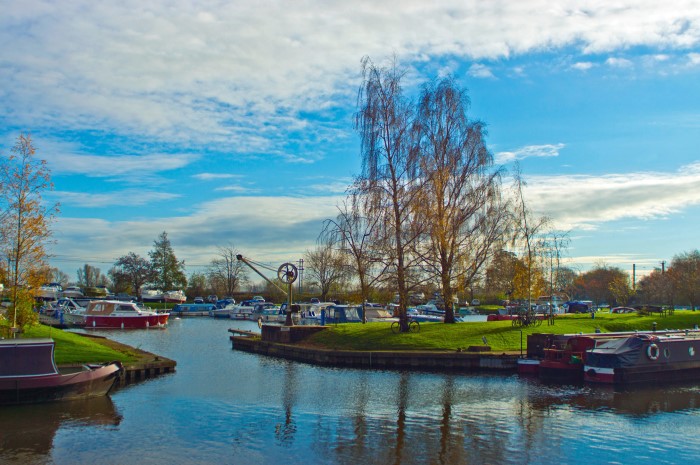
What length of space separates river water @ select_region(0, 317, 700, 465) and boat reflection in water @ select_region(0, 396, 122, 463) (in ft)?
0.19

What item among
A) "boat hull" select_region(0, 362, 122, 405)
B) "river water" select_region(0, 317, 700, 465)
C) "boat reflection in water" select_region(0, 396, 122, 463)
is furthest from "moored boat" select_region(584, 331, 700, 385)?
"boat hull" select_region(0, 362, 122, 405)

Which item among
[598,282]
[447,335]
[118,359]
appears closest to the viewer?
[118,359]

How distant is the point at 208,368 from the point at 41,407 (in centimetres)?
1187

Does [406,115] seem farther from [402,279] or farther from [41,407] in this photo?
[41,407]

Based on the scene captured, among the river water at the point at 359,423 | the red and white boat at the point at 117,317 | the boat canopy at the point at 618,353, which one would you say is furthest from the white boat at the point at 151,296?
the boat canopy at the point at 618,353

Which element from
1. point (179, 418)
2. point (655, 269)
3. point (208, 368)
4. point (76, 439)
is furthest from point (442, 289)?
point (655, 269)

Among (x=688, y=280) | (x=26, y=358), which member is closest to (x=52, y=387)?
(x=26, y=358)

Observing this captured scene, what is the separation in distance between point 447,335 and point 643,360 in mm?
11519

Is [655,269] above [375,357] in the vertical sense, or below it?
above

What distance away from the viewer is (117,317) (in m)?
65.9

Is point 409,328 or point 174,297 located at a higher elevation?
point 174,297

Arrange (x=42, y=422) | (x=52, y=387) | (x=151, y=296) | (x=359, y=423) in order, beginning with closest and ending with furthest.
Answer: (x=42, y=422)
(x=359, y=423)
(x=52, y=387)
(x=151, y=296)

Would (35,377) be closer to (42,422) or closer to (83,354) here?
(42,422)

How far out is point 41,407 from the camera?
21.5 metres
